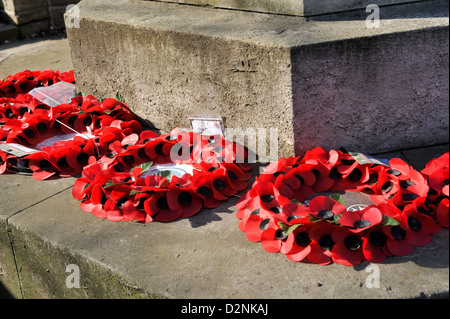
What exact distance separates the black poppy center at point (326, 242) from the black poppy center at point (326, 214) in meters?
0.08

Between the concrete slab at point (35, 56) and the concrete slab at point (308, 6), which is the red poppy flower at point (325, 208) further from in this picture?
the concrete slab at point (35, 56)

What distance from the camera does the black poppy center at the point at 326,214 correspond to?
2.31m

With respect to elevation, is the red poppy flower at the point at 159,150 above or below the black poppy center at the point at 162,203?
above

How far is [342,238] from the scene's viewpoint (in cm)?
226

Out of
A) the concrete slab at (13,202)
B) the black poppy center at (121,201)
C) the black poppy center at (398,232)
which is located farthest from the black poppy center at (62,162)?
the black poppy center at (398,232)

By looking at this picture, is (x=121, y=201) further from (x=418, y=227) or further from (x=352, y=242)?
(x=418, y=227)

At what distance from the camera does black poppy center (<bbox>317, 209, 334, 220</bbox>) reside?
2.31 metres

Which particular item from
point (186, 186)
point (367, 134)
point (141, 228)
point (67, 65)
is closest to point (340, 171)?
point (367, 134)

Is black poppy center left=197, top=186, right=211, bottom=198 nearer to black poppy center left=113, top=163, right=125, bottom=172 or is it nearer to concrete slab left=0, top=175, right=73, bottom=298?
black poppy center left=113, top=163, right=125, bottom=172

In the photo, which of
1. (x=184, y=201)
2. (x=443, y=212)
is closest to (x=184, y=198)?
(x=184, y=201)

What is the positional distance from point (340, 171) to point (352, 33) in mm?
683

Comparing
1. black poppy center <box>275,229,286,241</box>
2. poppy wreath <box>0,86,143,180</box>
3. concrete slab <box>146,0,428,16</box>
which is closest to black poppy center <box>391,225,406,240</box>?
black poppy center <box>275,229,286,241</box>

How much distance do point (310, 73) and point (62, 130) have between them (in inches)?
68.8

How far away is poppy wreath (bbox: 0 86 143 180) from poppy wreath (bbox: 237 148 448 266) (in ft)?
3.44
